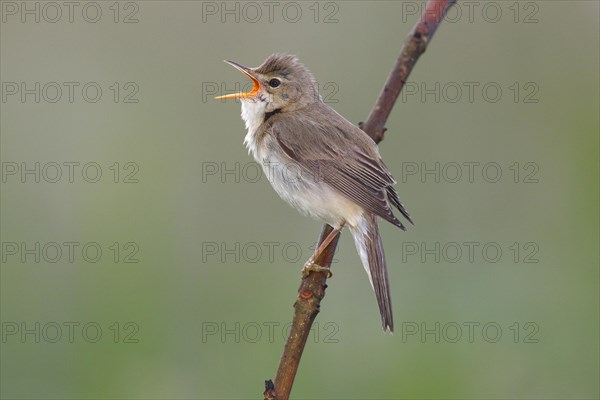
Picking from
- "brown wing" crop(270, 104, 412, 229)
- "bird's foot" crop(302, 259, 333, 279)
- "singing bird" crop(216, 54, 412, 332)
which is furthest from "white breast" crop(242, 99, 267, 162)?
"bird's foot" crop(302, 259, 333, 279)

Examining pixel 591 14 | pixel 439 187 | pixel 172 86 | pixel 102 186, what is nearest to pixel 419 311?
pixel 439 187

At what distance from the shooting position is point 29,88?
585 centimetres

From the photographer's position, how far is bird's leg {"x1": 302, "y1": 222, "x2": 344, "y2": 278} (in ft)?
11.0

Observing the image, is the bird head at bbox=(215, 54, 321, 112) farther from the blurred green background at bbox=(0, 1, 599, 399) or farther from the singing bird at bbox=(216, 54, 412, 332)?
the blurred green background at bbox=(0, 1, 599, 399)

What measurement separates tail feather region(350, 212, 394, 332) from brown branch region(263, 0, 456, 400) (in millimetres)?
139

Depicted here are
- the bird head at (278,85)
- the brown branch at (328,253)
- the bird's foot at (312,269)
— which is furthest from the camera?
the bird head at (278,85)

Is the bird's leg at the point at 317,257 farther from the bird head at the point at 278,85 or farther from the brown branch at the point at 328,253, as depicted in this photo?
the bird head at the point at 278,85

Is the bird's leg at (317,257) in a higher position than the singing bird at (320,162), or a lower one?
lower

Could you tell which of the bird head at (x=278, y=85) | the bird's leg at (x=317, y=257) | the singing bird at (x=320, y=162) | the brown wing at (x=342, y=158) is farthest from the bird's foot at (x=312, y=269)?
the bird head at (x=278, y=85)

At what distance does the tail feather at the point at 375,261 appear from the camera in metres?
3.35

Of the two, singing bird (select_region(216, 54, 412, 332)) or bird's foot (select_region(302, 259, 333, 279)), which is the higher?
singing bird (select_region(216, 54, 412, 332))

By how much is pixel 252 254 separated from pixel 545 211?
1.74 metres

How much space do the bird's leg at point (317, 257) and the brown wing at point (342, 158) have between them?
0.17 meters

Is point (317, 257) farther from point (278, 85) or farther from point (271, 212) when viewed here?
point (271, 212)
